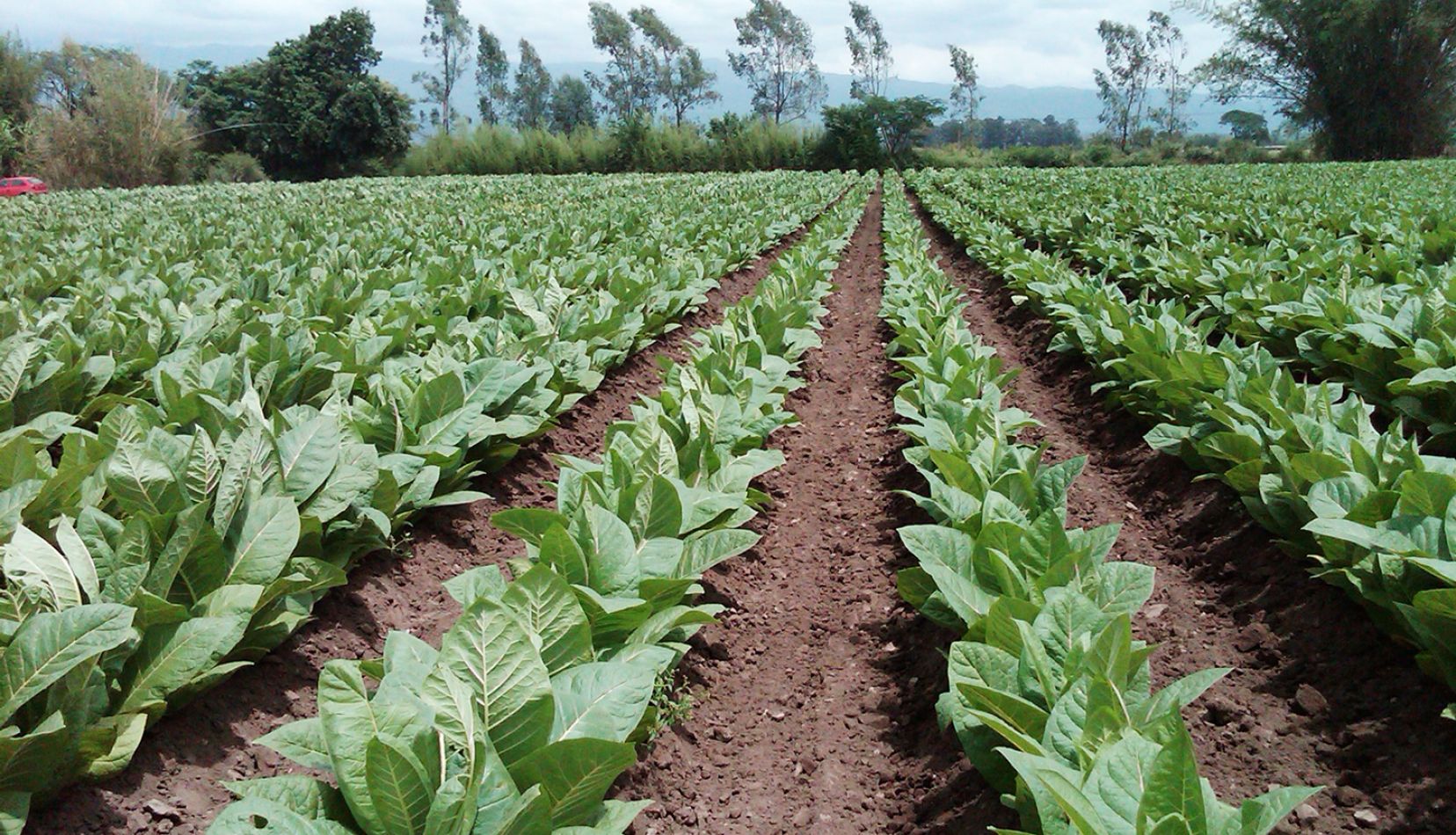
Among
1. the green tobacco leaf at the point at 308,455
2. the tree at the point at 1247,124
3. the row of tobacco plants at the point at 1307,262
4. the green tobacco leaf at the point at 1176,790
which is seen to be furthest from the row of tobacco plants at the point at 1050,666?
the tree at the point at 1247,124

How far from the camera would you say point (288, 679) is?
8.89ft

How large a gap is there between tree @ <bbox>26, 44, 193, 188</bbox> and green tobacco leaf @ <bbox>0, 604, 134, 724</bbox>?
127 feet

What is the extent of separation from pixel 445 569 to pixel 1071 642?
2.39 meters

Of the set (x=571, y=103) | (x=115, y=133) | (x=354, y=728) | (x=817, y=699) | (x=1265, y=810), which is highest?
(x=571, y=103)

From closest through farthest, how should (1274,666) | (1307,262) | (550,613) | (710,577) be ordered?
(550,613) → (1274,666) → (710,577) → (1307,262)

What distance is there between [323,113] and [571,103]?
50.1m

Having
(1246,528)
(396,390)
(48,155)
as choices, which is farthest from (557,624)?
(48,155)

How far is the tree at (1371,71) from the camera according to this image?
42594mm

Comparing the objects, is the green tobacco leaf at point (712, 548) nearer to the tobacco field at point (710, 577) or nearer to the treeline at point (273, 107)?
the tobacco field at point (710, 577)

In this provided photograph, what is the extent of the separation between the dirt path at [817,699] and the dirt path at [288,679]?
1.00 meters

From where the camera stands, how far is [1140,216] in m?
12.9

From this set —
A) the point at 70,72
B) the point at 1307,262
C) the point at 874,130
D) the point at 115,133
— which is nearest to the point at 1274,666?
the point at 1307,262

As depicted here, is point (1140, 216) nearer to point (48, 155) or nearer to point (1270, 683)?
point (1270, 683)

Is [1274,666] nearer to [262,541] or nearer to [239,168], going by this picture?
[262,541]
